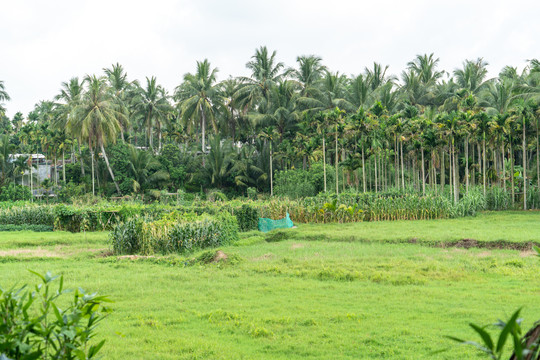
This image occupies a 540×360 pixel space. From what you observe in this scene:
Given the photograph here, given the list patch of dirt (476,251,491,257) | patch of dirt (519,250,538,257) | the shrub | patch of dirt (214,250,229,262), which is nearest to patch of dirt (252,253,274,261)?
patch of dirt (214,250,229,262)

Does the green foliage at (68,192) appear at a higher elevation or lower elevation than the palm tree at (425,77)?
lower

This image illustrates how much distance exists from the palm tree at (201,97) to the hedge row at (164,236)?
88.4 feet

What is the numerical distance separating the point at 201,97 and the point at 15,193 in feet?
53.9

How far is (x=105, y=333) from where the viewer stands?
6383 mm

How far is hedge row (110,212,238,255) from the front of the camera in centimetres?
1477

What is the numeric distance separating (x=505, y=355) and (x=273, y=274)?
230 inches

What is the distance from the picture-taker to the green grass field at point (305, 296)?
5719 mm

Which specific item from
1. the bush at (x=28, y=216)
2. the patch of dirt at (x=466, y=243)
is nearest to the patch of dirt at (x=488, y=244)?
the patch of dirt at (x=466, y=243)

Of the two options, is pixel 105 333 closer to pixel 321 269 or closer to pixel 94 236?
pixel 321 269

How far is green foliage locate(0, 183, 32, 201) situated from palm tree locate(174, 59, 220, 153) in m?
13.8

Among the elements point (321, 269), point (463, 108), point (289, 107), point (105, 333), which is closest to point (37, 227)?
point (321, 269)

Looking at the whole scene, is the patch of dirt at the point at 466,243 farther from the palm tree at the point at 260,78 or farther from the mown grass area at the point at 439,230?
the palm tree at the point at 260,78

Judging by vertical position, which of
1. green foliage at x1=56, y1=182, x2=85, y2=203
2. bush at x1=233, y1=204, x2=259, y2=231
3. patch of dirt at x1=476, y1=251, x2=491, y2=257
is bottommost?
patch of dirt at x1=476, y1=251, x2=491, y2=257

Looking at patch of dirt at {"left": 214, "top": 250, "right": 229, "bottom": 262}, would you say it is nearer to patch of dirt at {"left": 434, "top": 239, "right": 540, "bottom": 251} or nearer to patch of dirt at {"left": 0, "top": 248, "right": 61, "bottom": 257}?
patch of dirt at {"left": 0, "top": 248, "right": 61, "bottom": 257}
